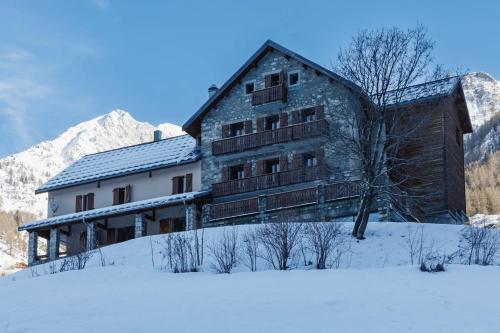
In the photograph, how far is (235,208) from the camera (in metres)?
40.1

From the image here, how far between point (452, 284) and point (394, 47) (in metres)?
15.7

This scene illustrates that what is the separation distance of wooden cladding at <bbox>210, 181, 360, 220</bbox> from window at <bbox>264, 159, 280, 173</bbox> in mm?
2242

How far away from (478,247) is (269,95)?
18.1 m

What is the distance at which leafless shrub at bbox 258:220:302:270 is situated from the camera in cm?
2561

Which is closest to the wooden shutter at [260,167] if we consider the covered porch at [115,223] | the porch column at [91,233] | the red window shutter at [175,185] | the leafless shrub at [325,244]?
the covered porch at [115,223]

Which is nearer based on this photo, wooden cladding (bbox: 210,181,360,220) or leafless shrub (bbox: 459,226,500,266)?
leafless shrub (bbox: 459,226,500,266)

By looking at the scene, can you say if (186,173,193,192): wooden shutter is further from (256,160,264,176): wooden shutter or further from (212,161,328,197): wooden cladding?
(256,160,264,176): wooden shutter

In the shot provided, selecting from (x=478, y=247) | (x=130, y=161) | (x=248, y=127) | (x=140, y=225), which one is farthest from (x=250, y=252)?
(x=130, y=161)

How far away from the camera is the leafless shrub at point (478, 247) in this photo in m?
25.1

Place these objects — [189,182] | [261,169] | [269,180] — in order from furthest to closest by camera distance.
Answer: [189,182], [261,169], [269,180]

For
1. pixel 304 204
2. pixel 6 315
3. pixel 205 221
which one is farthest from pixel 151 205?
pixel 6 315

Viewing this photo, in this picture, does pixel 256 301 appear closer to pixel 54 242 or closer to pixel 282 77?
pixel 282 77

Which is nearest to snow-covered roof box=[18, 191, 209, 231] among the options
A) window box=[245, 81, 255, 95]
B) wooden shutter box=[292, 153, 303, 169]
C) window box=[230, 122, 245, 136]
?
window box=[230, 122, 245, 136]

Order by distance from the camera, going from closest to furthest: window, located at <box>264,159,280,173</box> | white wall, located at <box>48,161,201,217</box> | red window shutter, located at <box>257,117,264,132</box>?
window, located at <box>264,159,280,173</box> → red window shutter, located at <box>257,117,264,132</box> → white wall, located at <box>48,161,201,217</box>
